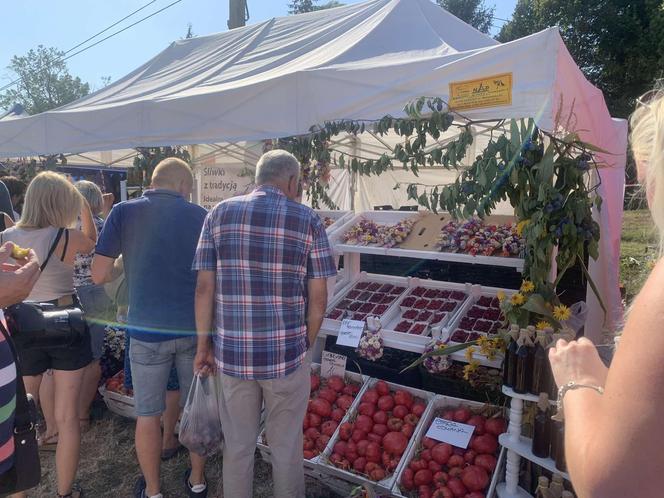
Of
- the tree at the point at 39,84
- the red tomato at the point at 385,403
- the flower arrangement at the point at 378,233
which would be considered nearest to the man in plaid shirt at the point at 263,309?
the red tomato at the point at 385,403

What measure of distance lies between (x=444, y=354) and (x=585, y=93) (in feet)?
5.66

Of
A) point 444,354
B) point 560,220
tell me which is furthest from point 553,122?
point 444,354

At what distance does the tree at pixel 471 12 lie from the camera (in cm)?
2481

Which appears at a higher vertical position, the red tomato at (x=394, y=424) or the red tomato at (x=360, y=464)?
the red tomato at (x=394, y=424)

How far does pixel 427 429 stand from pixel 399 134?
5.53 feet

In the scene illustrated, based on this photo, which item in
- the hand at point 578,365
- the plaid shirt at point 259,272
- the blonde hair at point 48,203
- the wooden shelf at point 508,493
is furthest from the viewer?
the blonde hair at point 48,203

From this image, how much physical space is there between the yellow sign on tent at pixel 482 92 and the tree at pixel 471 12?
83.6 feet

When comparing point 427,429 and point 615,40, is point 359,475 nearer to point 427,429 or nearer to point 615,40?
point 427,429

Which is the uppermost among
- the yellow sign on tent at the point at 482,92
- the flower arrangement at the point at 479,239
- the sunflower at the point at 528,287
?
the yellow sign on tent at the point at 482,92

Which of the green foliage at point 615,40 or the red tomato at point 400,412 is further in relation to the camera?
the green foliage at point 615,40

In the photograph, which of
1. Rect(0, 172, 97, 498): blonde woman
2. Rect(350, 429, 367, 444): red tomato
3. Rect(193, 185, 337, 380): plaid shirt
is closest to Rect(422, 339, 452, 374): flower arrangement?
Rect(350, 429, 367, 444): red tomato

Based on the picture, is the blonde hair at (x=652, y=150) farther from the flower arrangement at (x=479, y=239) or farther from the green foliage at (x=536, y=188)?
the flower arrangement at (x=479, y=239)

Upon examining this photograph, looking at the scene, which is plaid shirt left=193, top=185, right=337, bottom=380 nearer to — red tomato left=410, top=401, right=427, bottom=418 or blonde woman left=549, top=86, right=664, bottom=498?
red tomato left=410, top=401, right=427, bottom=418

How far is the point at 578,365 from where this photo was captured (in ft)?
3.36
